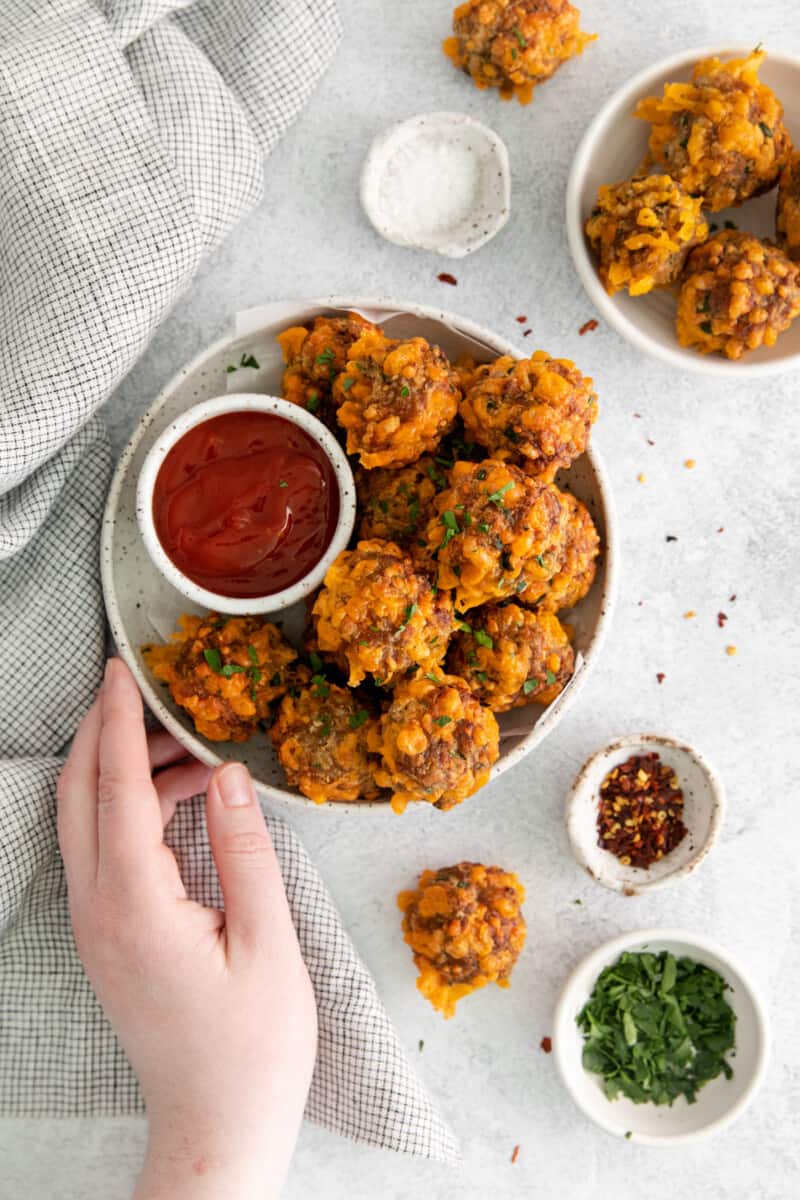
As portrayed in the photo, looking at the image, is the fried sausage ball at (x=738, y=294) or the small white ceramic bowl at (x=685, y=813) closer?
the fried sausage ball at (x=738, y=294)

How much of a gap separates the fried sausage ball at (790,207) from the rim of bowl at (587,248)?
0.29 meters

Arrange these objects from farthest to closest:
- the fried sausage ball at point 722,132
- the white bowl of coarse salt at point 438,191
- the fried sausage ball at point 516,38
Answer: the white bowl of coarse salt at point 438,191 < the fried sausage ball at point 516,38 < the fried sausage ball at point 722,132

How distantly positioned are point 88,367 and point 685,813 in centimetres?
213

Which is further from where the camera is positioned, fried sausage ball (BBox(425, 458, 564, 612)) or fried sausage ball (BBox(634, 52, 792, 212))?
fried sausage ball (BBox(634, 52, 792, 212))

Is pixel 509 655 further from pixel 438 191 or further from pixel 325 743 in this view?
pixel 438 191

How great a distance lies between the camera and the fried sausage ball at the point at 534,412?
252cm

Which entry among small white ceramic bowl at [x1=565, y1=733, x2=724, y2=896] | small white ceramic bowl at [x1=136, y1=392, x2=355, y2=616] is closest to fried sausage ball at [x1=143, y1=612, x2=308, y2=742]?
small white ceramic bowl at [x1=136, y1=392, x2=355, y2=616]

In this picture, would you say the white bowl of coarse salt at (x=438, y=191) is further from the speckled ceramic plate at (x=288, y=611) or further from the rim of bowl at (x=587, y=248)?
the speckled ceramic plate at (x=288, y=611)

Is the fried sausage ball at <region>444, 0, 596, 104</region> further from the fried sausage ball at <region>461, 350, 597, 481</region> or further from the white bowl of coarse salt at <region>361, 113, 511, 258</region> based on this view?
the fried sausage ball at <region>461, 350, 597, 481</region>

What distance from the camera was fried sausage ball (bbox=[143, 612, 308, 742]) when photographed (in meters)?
2.76

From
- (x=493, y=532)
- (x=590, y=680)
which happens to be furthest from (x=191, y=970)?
(x=590, y=680)

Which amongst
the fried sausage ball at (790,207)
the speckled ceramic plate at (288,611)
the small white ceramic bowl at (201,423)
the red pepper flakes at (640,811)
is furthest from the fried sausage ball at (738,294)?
the red pepper flakes at (640,811)

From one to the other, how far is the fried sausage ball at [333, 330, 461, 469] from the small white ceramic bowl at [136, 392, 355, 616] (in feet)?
0.23

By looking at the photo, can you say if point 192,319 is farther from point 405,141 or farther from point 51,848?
point 51,848
